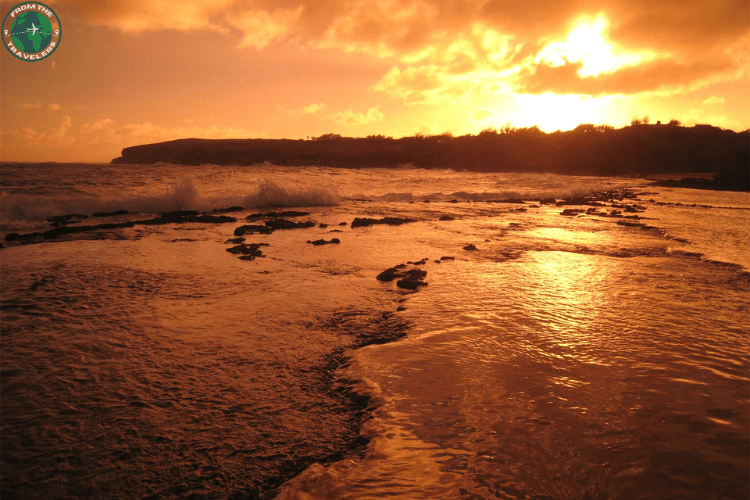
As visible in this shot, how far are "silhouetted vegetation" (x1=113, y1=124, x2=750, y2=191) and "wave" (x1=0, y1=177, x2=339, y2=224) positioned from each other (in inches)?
1255

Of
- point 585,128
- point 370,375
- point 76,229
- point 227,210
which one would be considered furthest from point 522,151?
point 370,375

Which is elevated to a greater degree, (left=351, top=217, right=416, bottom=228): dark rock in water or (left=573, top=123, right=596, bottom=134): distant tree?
(left=573, top=123, right=596, bottom=134): distant tree

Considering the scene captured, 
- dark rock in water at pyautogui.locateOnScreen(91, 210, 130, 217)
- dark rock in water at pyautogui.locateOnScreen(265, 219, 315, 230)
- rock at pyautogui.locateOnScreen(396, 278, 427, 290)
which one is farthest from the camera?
dark rock in water at pyautogui.locateOnScreen(91, 210, 130, 217)

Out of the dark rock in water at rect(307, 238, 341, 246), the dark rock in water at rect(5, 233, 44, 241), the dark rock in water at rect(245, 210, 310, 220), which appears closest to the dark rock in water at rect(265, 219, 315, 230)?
the dark rock in water at rect(245, 210, 310, 220)

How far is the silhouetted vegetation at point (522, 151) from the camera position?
4462 centimetres

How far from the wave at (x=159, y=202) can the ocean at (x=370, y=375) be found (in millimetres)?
6195

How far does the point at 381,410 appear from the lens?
2691mm

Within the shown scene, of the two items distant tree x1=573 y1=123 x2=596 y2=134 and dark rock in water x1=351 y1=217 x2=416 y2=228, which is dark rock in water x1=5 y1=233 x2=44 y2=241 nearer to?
dark rock in water x1=351 y1=217 x2=416 y2=228

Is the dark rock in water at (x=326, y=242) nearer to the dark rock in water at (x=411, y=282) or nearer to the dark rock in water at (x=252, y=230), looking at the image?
the dark rock in water at (x=252, y=230)

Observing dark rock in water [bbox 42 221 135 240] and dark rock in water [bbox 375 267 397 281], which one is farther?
dark rock in water [bbox 42 221 135 240]

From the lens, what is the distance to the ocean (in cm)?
212

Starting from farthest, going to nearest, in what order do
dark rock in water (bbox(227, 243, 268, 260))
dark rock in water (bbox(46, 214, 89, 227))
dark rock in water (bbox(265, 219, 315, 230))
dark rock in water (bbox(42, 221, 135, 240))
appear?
1. dark rock in water (bbox(46, 214, 89, 227))
2. dark rock in water (bbox(265, 219, 315, 230))
3. dark rock in water (bbox(42, 221, 135, 240))
4. dark rock in water (bbox(227, 243, 268, 260))

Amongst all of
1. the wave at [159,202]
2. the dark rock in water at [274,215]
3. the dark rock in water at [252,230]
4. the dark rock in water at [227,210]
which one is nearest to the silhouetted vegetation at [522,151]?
the wave at [159,202]

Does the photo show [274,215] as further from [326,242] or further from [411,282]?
[411,282]
